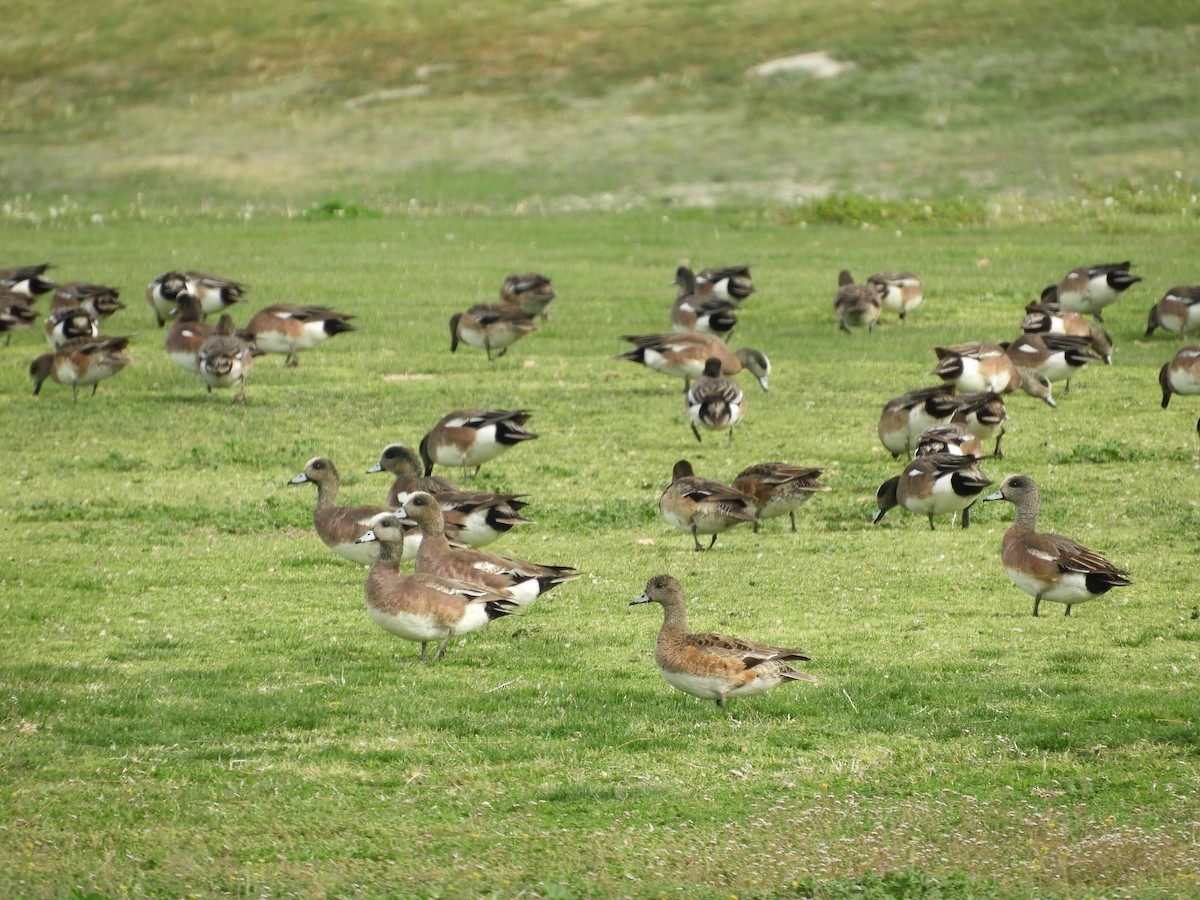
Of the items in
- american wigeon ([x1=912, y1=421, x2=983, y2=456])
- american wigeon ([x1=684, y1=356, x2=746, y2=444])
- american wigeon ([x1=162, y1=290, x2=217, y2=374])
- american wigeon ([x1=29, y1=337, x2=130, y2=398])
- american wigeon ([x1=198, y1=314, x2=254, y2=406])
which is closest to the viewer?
american wigeon ([x1=912, y1=421, x2=983, y2=456])

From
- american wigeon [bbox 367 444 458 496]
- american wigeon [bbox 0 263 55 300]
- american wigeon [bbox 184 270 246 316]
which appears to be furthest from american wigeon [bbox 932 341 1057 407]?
american wigeon [bbox 0 263 55 300]

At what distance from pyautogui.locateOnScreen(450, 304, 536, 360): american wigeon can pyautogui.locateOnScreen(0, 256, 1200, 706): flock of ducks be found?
0.11 feet

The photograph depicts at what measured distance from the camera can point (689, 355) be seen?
73.9 ft

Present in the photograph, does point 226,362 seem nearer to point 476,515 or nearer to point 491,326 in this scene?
point 491,326

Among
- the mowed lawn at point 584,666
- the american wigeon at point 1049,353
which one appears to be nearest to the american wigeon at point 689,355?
the mowed lawn at point 584,666

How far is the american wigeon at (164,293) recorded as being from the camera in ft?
88.9

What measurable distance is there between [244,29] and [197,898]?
68375 millimetres

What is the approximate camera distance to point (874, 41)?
6372 cm

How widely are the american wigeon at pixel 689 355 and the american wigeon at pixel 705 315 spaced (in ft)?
8.49

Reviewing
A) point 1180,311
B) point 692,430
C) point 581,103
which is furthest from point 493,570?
point 581,103

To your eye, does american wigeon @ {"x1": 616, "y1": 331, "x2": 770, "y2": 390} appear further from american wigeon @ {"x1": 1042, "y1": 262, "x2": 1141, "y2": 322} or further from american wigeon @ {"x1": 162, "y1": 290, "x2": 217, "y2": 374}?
american wigeon @ {"x1": 1042, "y1": 262, "x2": 1141, "y2": 322}

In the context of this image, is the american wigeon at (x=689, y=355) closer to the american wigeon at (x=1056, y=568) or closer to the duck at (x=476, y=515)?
the duck at (x=476, y=515)

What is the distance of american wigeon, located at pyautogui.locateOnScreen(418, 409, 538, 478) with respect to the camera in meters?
17.5

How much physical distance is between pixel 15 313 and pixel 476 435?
39.5ft
